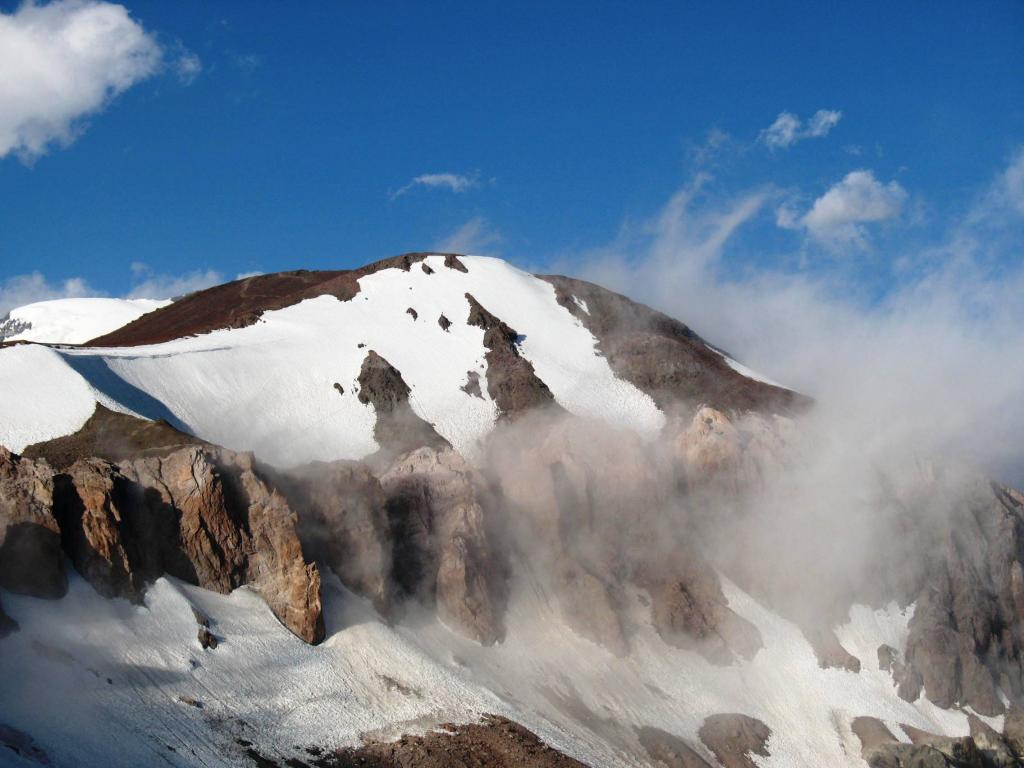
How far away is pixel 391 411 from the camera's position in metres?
90.2

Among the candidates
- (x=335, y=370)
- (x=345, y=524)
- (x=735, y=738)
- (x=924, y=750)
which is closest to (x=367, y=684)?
(x=345, y=524)

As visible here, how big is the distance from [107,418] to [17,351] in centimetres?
1175

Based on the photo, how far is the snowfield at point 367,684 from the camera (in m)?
45.8

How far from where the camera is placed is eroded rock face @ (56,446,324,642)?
54.5 meters

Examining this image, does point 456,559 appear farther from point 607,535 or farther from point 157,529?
point 157,529

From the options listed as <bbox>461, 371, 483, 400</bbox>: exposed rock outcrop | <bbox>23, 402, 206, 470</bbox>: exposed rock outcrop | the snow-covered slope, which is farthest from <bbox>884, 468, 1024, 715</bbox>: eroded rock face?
the snow-covered slope

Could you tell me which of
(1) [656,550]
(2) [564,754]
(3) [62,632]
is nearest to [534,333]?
(1) [656,550]

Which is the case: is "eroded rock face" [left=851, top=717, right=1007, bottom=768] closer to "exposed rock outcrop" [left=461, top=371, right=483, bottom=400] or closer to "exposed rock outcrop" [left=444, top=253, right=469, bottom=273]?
"exposed rock outcrop" [left=461, top=371, right=483, bottom=400]

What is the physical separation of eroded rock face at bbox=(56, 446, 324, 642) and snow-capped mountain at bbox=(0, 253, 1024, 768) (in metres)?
0.20

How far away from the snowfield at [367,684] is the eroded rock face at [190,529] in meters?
1.28

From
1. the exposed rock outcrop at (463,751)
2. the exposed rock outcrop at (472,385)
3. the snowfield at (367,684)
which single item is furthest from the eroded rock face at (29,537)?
the exposed rock outcrop at (472,385)

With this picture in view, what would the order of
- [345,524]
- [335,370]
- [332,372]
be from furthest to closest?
[335,370] → [332,372] → [345,524]

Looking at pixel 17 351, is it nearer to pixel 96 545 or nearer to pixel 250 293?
pixel 96 545

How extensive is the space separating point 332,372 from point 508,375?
17.6 m
